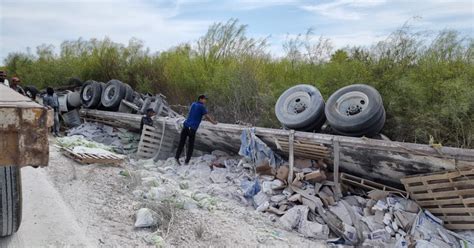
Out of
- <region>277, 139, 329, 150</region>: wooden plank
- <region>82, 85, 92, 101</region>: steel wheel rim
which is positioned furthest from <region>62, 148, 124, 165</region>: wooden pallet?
<region>82, 85, 92, 101</region>: steel wheel rim

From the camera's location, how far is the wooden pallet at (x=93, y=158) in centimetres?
671

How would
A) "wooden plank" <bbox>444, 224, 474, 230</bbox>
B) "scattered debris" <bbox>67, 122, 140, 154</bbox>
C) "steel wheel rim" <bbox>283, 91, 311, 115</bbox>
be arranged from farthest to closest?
"scattered debris" <bbox>67, 122, 140, 154</bbox> < "steel wheel rim" <bbox>283, 91, 311, 115</bbox> < "wooden plank" <bbox>444, 224, 474, 230</bbox>

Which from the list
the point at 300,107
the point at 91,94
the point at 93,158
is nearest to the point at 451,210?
the point at 300,107

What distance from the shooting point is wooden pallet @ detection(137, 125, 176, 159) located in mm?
9227

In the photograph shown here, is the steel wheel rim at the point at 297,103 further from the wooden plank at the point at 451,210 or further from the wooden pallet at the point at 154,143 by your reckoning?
the wooden pallet at the point at 154,143

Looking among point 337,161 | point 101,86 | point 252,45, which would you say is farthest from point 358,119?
point 101,86

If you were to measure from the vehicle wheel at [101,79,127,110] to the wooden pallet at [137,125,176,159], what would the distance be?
2611 millimetres

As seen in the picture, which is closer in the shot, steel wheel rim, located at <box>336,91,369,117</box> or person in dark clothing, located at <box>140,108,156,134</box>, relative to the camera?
steel wheel rim, located at <box>336,91,369,117</box>

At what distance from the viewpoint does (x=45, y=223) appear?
144 inches

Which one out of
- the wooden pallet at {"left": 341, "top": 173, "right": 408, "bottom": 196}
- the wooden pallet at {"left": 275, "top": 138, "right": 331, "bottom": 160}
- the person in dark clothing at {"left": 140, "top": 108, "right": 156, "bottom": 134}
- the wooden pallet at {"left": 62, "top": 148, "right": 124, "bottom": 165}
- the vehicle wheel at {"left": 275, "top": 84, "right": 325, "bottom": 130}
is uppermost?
the vehicle wheel at {"left": 275, "top": 84, "right": 325, "bottom": 130}

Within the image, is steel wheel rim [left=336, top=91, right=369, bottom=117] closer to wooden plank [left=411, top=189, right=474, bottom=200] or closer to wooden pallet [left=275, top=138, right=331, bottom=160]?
wooden pallet [left=275, top=138, right=331, bottom=160]

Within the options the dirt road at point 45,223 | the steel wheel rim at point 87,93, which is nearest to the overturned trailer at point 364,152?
→ the dirt road at point 45,223

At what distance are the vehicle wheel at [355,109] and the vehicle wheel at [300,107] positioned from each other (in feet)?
0.91

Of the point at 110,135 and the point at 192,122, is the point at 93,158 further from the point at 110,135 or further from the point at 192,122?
the point at 110,135
